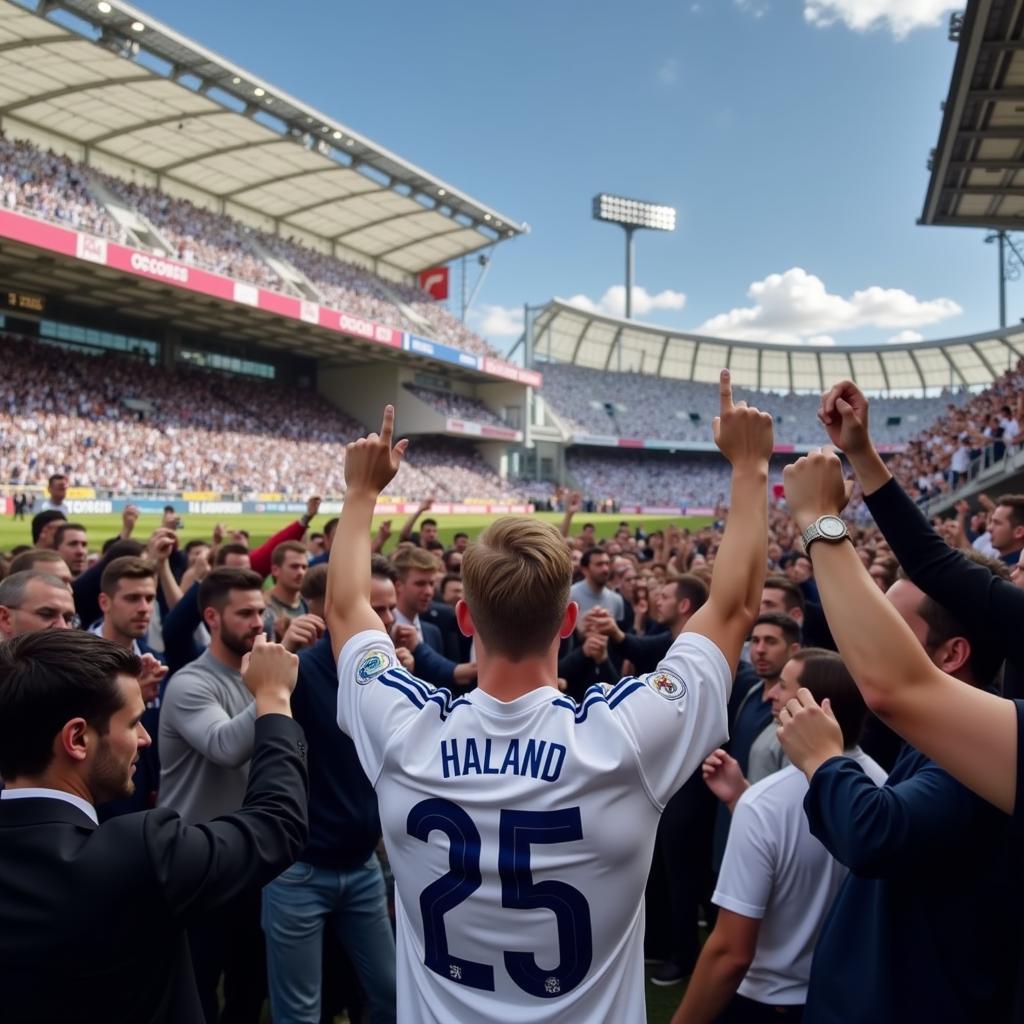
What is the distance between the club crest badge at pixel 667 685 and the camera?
63.2 inches

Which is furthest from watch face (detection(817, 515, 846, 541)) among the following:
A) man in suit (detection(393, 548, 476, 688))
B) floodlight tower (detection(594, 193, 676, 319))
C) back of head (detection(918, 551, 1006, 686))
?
floodlight tower (detection(594, 193, 676, 319))

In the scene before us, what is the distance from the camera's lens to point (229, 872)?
1.70 meters

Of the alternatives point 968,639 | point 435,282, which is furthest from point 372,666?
point 435,282

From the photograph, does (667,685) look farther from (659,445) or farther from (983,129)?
(659,445)

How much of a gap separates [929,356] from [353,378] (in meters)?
50.4

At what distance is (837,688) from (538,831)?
1323 mm

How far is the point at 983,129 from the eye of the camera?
55.7 ft

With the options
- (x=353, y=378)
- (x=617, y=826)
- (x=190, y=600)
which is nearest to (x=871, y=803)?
(x=617, y=826)

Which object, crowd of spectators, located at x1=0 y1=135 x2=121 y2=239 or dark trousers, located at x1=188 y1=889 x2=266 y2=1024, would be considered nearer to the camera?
dark trousers, located at x1=188 y1=889 x2=266 y2=1024

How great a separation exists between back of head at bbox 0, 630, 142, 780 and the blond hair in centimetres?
87

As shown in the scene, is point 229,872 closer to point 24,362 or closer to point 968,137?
point 968,137

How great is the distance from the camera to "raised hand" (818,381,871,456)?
177cm

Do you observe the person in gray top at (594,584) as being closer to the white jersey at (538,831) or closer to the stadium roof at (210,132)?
the white jersey at (538,831)

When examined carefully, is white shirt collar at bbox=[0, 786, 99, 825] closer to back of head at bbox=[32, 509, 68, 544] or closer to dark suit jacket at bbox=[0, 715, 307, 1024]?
dark suit jacket at bbox=[0, 715, 307, 1024]
